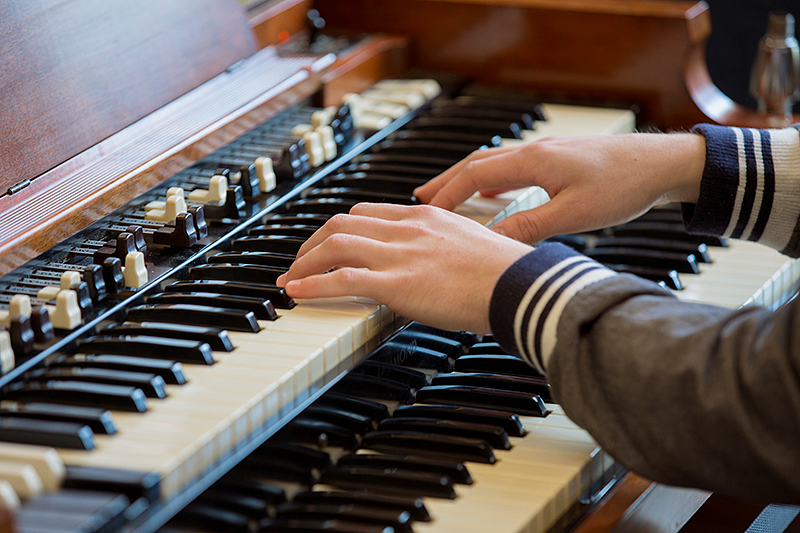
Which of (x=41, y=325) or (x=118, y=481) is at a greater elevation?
(x=41, y=325)

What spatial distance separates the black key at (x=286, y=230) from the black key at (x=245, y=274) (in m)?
0.14

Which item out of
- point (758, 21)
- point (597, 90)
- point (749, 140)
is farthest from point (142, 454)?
point (758, 21)

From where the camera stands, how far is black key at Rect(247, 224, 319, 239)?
1.73 m

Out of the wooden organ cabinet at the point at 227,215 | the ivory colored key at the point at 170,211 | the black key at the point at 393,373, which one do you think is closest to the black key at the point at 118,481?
the wooden organ cabinet at the point at 227,215

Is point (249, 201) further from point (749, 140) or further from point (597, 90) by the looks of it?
point (597, 90)

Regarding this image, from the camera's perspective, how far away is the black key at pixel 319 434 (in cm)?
141

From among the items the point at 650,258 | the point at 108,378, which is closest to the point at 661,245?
the point at 650,258

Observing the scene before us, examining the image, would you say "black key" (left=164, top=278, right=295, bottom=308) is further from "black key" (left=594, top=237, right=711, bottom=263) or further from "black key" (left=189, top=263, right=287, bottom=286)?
"black key" (left=594, top=237, right=711, bottom=263)

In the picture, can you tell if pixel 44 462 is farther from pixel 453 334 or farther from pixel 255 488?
pixel 453 334

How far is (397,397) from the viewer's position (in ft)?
5.32

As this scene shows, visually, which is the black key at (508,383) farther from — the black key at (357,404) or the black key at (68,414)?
the black key at (68,414)

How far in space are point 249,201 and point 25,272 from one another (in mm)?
489

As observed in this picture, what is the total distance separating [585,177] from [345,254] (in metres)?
0.52

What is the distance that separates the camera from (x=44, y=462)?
110cm
